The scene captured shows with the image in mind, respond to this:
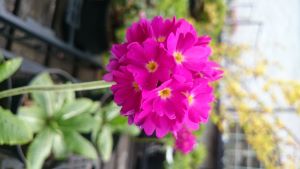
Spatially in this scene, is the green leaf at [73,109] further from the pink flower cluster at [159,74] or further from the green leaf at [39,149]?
the pink flower cluster at [159,74]

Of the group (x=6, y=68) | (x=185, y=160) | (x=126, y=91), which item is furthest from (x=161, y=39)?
(x=185, y=160)

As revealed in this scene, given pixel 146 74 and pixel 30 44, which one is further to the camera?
pixel 30 44

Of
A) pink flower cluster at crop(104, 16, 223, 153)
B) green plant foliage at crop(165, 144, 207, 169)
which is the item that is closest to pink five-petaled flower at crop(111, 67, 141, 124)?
pink flower cluster at crop(104, 16, 223, 153)

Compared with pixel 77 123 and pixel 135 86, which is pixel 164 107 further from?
pixel 77 123

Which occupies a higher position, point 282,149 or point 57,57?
point 57,57

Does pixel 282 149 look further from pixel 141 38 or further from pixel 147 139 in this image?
pixel 141 38

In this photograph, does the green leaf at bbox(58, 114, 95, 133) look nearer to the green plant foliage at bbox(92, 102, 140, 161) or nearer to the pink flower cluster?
the green plant foliage at bbox(92, 102, 140, 161)

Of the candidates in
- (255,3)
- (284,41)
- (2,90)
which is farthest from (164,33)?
(284,41)
